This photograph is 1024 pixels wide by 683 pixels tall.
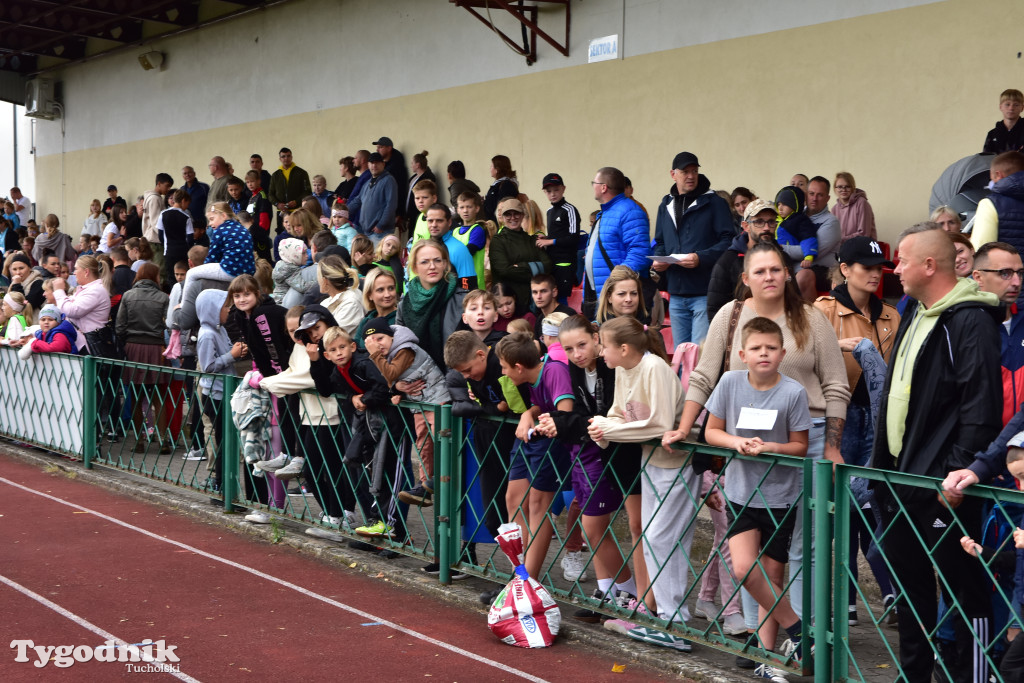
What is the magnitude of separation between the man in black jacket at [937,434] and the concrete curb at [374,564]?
898 mm

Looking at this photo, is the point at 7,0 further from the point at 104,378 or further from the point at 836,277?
the point at 836,277

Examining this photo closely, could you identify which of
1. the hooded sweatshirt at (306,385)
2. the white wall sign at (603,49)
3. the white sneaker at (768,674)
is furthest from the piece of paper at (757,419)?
the white wall sign at (603,49)

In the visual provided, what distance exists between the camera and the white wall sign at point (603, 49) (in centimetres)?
1265

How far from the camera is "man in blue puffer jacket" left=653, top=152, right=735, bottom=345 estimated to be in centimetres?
805

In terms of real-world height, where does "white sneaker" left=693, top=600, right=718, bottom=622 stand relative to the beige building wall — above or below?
below

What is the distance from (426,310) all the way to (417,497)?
171 centimetres

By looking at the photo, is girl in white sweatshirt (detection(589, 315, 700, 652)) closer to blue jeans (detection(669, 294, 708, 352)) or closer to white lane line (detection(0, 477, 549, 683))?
white lane line (detection(0, 477, 549, 683))

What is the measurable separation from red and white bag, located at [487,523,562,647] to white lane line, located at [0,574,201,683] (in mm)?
1481

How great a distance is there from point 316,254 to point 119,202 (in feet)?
37.9

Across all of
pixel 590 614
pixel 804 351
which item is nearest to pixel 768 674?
pixel 590 614

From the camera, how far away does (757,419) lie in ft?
15.6

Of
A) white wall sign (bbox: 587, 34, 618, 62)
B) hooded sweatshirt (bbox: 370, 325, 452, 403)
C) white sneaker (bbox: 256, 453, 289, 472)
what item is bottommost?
white sneaker (bbox: 256, 453, 289, 472)

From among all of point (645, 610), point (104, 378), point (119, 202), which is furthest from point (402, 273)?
point (119, 202)

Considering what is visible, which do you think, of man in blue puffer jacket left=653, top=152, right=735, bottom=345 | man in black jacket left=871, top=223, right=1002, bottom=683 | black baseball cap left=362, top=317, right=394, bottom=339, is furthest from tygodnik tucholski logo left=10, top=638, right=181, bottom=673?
man in blue puffer jacket left=653, top=152, right=735, bottom=345
